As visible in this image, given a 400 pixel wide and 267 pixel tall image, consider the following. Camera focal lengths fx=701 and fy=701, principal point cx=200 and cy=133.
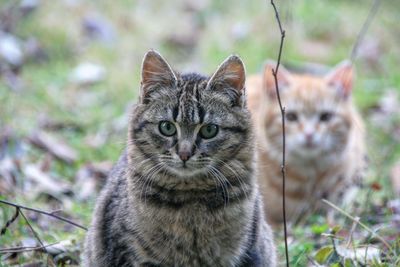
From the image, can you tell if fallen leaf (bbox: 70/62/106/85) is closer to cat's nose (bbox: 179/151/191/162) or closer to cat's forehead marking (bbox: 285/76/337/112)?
cat's forehead marking (bbox: 285/76/337/112)

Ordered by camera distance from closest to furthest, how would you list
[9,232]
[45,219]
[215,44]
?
1. [9,232]
2. [45,219]
3. [215,44]

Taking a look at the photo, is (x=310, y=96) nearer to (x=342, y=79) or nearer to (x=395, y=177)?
(x=342, y=79)

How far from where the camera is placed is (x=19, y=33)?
345 inches

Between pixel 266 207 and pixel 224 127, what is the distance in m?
2.68

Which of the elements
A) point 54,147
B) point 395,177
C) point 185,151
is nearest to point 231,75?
point 185,151

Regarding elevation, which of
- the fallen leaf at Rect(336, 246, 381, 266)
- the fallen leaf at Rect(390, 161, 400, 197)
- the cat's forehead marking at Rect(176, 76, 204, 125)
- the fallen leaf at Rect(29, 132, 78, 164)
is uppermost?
the cat's forehead marking at Rect(176, 76, 204, 125)

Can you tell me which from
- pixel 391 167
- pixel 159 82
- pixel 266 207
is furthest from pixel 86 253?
pixel 391 167

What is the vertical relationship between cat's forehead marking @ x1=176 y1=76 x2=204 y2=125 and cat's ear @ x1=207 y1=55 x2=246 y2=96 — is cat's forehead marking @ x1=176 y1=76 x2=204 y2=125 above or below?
below

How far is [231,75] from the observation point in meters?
3.59

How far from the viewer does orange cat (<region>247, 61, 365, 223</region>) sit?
6023mm

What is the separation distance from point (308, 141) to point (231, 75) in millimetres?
2486

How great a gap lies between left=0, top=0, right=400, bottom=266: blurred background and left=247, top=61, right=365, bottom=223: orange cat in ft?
1.13

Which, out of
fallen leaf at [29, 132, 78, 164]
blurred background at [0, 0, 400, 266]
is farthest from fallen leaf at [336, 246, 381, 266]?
fallen leaf at [29, 132, 78, 164]

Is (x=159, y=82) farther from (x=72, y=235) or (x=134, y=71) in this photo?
(x=134, y=71)
